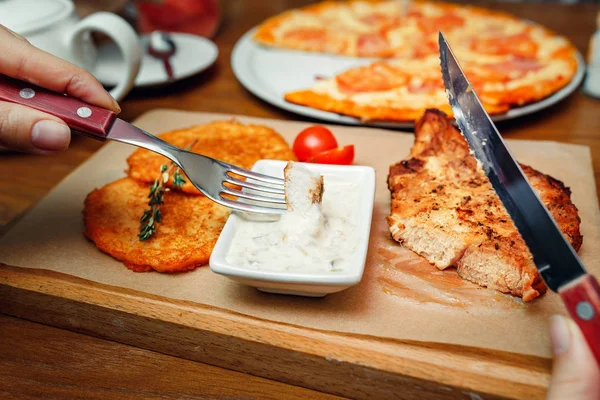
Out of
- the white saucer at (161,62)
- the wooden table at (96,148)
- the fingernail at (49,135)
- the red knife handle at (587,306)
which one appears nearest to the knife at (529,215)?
the red knife handle at (587,306)

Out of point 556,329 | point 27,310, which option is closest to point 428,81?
point 556,329

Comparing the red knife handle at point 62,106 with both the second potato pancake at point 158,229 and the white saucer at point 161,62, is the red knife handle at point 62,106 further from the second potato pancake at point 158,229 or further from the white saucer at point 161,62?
the white saucer at point 161,62

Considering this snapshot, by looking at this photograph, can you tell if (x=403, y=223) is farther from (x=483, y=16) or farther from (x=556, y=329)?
(x=483, y=16)

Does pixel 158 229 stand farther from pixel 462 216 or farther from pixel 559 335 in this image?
pixel 559 335

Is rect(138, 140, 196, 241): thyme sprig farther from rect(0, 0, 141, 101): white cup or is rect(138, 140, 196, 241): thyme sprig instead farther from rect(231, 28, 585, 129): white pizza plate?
rect(231, 28, 585, 129): white pizza plate

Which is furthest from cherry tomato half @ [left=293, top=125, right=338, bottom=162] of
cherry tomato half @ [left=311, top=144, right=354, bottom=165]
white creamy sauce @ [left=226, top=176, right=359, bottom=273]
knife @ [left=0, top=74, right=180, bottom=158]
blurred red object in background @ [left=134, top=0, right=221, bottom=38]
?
blurred red object in background @ [left=134, top=0, right=221, bottom=38]

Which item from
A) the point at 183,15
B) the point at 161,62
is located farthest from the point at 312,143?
the point at 183,15
